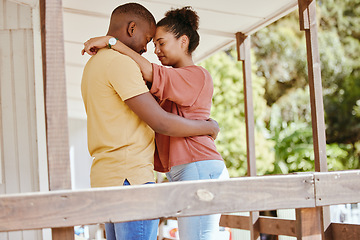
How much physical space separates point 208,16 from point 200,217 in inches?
102

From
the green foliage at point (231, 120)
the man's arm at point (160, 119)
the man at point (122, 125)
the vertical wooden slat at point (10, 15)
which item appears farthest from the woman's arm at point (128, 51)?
the green foliage at point (231, 120)

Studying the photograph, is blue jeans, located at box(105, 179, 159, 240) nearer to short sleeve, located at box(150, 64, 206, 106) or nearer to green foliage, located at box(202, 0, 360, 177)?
short sleeve, located at box(150, 64, 206, 106)

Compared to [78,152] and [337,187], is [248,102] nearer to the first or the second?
[337,187]

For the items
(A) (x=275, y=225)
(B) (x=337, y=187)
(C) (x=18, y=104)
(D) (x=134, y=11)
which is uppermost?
(D) (x=134, y=11)

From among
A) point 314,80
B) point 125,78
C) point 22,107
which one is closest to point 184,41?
point 125,78

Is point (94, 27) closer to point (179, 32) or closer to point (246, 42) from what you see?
point (246, 42)

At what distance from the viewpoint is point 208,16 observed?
471 centimetres

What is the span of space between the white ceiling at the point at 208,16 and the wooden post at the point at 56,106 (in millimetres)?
2197

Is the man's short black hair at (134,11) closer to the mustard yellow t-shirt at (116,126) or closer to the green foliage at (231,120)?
the mustard yellow t-shirt at (116,126)

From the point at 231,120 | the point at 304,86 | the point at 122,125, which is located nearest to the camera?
the point at 122,125

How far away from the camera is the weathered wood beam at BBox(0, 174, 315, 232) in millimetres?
2107

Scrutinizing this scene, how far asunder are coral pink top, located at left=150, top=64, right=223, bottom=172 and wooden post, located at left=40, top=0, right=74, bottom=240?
487mm

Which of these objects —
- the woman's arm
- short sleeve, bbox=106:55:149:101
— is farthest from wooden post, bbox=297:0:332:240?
short sleeve, bbox=106:55:149:101

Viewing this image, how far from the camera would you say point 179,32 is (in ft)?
9.38
